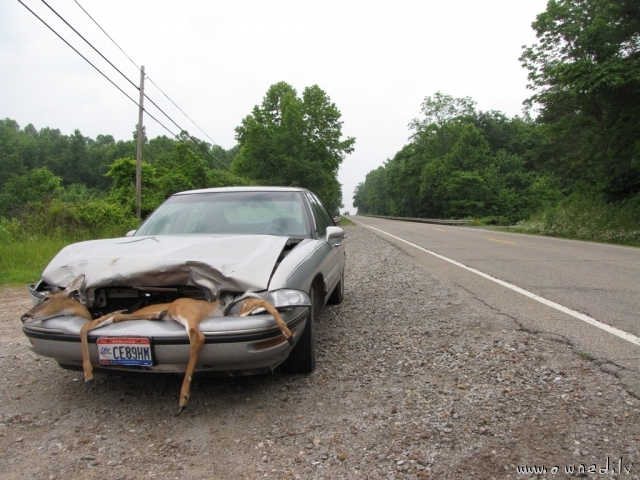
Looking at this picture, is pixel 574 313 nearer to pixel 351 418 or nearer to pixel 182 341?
pixel 351 418

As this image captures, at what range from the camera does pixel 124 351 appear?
2.51 m

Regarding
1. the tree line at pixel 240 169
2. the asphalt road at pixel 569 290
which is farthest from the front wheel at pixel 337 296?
the tree line at pixel 240 169

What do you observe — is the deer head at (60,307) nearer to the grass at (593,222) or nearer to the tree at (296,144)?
the grass at (593,222)

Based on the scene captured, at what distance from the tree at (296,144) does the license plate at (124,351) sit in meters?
32.7

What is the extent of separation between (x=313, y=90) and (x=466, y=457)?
4245 cm

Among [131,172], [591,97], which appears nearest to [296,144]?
[131,172]

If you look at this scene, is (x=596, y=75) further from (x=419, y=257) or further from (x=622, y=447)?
(x=622, y=447)

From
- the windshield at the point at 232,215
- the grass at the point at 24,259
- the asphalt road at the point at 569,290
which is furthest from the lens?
the grass at the point at 24,259

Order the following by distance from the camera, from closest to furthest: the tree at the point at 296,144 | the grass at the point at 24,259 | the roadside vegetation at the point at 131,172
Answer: the grass at the point at 24,259 → the roadside vegetation at the point at 131,172 → the tree at the point at 296,144

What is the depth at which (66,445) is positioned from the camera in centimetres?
238

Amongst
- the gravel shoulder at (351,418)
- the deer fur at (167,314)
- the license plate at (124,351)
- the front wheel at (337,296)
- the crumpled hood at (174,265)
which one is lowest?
the gravel shoulder at (351,418)

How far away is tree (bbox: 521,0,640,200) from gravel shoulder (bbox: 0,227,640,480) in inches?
602

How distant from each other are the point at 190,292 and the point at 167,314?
0.30 meters

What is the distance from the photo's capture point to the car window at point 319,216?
456 cm
